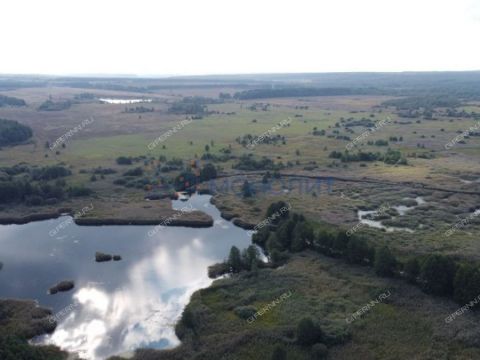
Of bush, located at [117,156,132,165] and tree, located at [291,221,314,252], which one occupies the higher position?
tree, located at [291,221,314,252]

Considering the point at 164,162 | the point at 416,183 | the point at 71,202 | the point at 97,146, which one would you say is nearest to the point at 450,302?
the point at 416,183

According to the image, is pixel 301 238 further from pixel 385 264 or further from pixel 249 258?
pixel 385 264

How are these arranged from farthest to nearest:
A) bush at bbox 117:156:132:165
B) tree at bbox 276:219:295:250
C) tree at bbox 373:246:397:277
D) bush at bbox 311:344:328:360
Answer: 1. bush at bbox 117:156:132:165
2. tree at bbox 276:219:295:250
3. tree at bbox 373:246:397:277
4. bush at bbox 311:344:328:360

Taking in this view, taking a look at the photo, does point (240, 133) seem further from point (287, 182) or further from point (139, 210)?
point (139, 210)

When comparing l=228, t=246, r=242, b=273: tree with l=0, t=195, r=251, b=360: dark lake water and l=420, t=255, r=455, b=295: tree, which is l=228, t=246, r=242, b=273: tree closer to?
l=0, t=195, r=251, b=360: dark lake water
